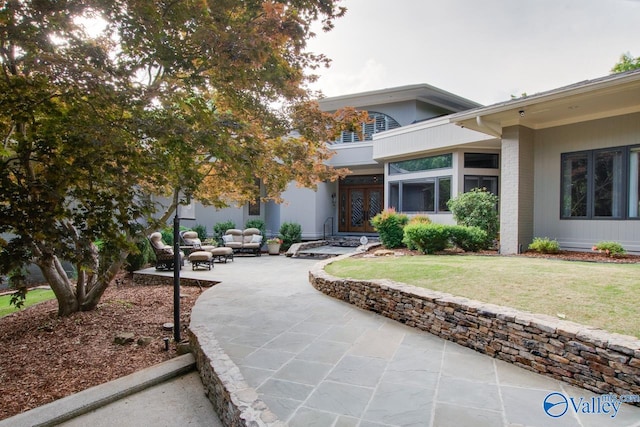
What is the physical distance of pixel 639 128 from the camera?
26.4 ft

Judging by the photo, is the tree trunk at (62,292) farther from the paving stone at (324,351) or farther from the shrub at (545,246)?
the shrub at (545,246)

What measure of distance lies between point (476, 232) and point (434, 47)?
6.67 meters

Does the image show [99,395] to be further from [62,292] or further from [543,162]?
[543,162]

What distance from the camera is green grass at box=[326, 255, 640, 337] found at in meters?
3.85

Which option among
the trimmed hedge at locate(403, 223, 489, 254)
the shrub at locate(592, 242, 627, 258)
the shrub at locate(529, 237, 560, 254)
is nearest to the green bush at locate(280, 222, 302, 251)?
the trimmed hedge at locate(403, 223, 489, 254)

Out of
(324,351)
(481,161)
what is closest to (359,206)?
(481,161)

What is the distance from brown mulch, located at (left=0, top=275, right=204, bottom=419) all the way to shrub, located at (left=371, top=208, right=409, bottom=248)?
6.74 m

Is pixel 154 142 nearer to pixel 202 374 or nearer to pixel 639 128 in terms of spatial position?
pixel 202 374

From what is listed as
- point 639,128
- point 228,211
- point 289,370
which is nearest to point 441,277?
point 289,370

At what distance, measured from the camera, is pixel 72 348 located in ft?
15.3

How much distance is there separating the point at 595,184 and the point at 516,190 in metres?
1.76

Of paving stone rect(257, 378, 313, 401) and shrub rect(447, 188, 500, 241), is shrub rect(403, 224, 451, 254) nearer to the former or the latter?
shrub rect(447, 188, 500, 241)

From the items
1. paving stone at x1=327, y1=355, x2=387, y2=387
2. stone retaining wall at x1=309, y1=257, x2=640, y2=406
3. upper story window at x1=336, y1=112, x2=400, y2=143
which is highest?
upper story window at x1=336, y1=112, x2=400, y2=143

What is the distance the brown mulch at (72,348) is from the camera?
368cm
